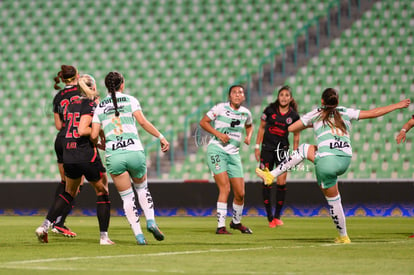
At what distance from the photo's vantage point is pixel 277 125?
1359 cm

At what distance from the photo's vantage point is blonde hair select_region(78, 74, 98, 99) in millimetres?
9414

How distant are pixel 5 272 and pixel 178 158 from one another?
46.1ft

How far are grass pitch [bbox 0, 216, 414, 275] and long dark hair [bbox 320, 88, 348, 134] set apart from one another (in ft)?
4.40

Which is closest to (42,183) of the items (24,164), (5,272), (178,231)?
(24,164)

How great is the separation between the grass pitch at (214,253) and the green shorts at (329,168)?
0.71m

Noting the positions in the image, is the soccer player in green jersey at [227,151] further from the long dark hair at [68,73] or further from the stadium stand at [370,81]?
the stadium stand at [370,81]

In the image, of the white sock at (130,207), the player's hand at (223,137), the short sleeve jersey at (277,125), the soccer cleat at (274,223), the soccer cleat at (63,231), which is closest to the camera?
the white sock at (130,207)

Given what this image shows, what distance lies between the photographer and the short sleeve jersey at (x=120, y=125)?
8.88 meters

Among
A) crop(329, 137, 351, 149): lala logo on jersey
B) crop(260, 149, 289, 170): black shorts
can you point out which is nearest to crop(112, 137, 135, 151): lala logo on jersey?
crop(329, 137, 351, 149): lala logo on jersey

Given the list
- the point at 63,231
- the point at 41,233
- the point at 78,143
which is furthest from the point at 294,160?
the point at 63,231

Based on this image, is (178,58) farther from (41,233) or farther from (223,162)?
(41,233)

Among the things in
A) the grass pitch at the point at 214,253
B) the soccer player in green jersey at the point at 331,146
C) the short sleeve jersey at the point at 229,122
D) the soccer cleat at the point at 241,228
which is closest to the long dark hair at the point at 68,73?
the grass pitch at the point at 214,253

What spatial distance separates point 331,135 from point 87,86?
282 centimetres

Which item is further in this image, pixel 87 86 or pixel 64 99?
pixel 64 99
